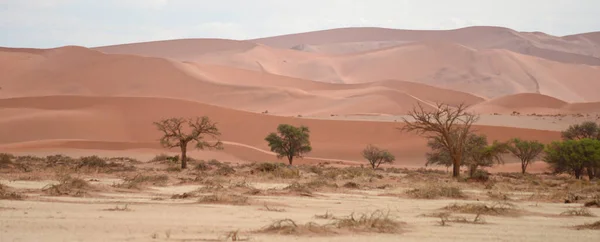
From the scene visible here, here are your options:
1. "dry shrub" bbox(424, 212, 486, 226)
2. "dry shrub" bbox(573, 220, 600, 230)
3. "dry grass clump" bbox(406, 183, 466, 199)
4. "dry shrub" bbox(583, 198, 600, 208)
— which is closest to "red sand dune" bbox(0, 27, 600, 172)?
"dry grass clump" bbox(406, 183, 466, 199)

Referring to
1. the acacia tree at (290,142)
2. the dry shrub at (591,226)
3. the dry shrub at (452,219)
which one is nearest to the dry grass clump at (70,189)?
the dry shrub at (452,219)

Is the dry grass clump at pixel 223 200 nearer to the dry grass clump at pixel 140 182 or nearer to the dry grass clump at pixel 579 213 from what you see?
the dry grass clump at pixel 140 182

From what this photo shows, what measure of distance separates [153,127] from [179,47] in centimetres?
12064

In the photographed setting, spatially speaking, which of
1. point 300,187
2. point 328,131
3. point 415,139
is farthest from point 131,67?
point 300,187

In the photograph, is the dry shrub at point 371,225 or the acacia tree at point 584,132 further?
the acacia tree at point 584,132

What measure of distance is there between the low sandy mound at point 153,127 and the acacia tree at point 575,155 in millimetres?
17439

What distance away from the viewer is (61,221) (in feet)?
34.7

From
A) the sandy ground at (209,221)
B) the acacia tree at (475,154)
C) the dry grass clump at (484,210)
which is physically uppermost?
the acacia tree at (475,154)

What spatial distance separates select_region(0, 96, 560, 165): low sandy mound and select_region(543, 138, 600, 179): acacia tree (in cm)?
1744

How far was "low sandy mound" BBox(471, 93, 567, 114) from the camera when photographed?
313 ft

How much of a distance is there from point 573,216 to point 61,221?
918cm

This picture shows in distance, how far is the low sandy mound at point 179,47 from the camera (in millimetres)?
174750

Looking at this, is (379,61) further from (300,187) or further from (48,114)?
(300,187)

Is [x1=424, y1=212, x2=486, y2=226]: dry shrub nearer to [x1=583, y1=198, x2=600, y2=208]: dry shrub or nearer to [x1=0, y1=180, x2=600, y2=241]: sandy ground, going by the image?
[x1=0, y1=180, x2=600, y2=241]: sandy ground
